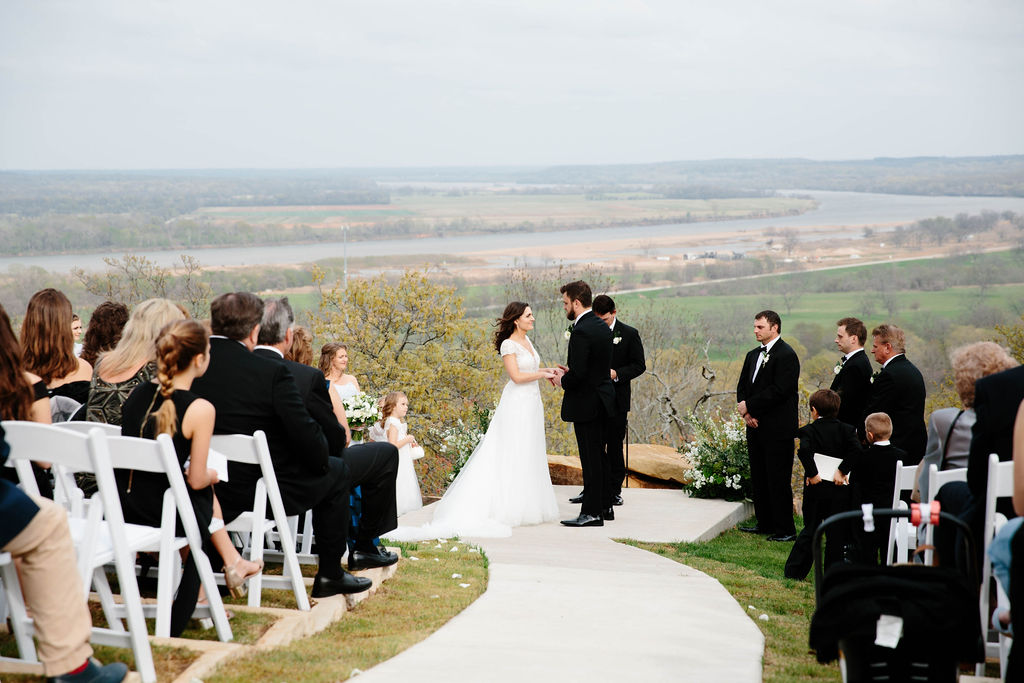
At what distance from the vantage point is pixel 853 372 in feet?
27.6

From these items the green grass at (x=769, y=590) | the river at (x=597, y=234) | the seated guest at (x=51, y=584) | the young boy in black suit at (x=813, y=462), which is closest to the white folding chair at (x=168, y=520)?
the seated guest at (x=51, y=584)

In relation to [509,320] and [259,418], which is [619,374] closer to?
[509,320]

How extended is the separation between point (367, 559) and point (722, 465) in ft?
19.6

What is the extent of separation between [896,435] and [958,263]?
6127 cm

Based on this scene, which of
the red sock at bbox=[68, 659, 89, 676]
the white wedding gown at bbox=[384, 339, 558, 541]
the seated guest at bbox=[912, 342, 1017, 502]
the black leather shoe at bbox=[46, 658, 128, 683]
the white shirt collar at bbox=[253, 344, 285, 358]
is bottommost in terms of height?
the white wedding gown at bbox=[384, 339, 558, 541]

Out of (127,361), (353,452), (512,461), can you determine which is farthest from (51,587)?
(512,461)

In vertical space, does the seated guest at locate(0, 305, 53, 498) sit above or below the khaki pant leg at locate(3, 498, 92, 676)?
above

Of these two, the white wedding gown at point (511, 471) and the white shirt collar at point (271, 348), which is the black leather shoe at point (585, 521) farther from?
the white shirt collar at point (271, 348)

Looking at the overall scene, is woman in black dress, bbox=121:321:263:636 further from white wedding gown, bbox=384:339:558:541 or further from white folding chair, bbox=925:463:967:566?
white wedding gown, bbox=384:339:558:541

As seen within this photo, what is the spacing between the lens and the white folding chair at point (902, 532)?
550 cm

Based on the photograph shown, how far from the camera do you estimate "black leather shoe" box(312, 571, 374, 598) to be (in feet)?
16.7

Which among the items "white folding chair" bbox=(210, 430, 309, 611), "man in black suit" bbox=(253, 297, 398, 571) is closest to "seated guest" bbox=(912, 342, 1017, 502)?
"man in black suit" bbox=(253, 297, 398, 571)

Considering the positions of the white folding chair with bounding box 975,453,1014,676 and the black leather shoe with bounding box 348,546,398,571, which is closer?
the white folding chair with bounding box 975,453,1014,676

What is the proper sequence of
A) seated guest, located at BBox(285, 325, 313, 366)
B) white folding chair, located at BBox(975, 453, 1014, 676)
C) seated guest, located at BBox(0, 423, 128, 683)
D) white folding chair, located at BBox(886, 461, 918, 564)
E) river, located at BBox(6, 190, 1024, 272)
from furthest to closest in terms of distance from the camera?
1. river, located at BBox(6, 190, 1024, 272)
2. seated guest, located at BBox(285, 325, 313, 366)
3. white folding chair, located at BBox(886, 461, 918, 564)
4. white folding chair, located at BBox(975, 453, 1014, 676)
5. seated guest, located at BBox(0, 423, 128, 683)
